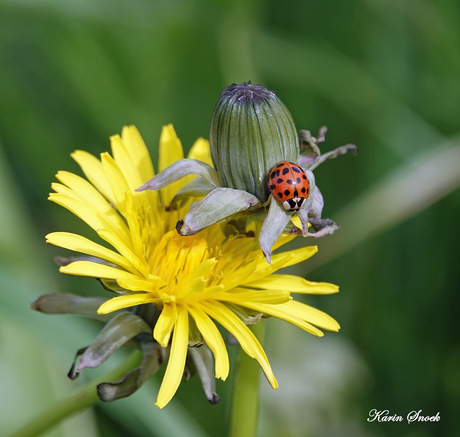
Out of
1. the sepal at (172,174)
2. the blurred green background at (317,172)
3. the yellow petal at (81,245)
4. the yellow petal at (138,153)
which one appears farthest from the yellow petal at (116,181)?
the blurred green background at (317,172)

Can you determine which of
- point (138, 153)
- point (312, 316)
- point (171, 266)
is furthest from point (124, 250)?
point (312, 316)

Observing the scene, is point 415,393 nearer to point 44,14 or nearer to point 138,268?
point 138,268

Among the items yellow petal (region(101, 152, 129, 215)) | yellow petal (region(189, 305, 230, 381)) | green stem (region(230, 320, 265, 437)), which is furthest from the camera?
yellow petal (region(101, 152, 129, 215))

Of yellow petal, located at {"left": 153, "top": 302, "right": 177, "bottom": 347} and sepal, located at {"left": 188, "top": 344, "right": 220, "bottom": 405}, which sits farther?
sepal, located at {"left": 188, "top": 344, "right": 220, "bottom": 405}

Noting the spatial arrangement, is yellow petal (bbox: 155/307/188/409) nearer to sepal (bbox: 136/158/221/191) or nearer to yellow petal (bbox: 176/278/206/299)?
yellow petal (bbox: 176/278/206/299)

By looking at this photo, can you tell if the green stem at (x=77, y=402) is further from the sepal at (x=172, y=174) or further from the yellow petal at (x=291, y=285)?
the sepal at (x=172, y=174)

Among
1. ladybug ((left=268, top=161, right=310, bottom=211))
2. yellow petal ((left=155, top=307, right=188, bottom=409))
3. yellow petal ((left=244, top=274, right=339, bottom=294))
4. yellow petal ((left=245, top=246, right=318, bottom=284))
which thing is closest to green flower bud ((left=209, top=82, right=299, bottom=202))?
ladybug ((left=268, top=161, right=310, bottom=211))
